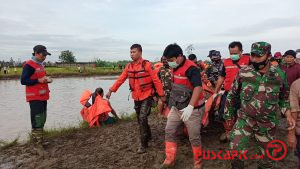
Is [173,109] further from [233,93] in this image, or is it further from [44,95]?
[44,95]

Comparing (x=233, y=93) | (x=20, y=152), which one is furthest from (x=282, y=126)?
(x=20, y=152)

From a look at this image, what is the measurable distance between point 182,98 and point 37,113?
3.39 meters

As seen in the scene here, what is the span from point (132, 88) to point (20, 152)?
301cm

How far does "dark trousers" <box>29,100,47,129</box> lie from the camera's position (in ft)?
21.2

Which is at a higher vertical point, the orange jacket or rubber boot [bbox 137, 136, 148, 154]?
the orange jacket

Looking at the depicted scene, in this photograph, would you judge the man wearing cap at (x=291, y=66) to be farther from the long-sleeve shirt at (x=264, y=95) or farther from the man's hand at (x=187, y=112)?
the man's hand at (x=187, y=112)

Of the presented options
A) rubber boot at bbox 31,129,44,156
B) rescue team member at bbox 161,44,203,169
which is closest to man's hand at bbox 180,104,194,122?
rescue team member at bbox 161,44,203,169

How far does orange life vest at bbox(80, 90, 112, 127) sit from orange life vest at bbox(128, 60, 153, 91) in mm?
2596

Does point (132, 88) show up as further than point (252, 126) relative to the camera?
Yes

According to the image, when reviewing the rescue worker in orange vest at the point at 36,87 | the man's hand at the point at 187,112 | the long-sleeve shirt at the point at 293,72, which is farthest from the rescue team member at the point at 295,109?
the rescue worker in orange vest at the point at 36,87

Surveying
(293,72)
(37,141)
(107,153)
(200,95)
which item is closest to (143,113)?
(107,153)

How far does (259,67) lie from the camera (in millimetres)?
4066

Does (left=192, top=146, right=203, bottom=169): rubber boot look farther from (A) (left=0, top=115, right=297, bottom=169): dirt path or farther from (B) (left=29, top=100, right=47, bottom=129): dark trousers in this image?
(B) (left=29, top=100, right=47, bottom=129): dark trousers

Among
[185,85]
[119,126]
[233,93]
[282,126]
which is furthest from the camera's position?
[119,126]
